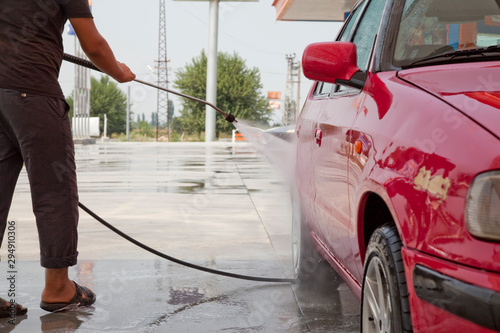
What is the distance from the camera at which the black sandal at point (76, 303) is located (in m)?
3.81

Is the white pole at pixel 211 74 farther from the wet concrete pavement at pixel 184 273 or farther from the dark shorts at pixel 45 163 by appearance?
the dark shorts at pixel 45 163

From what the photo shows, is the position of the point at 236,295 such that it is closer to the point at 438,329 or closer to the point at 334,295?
the point at 334,295

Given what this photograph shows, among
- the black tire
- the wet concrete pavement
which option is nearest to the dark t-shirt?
the wet concrete pavement

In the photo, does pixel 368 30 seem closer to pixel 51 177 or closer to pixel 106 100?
pixel 51 177

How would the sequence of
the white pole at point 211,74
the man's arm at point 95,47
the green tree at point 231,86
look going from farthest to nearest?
the green tree at point 231,86 < the white pole at point 211,74 < the man's arm at point 95,47

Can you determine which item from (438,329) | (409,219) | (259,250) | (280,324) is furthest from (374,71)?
(259,250)

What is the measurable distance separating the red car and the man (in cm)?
128

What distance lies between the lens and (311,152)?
3809 mm

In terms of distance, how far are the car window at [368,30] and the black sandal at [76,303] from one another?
1939mm

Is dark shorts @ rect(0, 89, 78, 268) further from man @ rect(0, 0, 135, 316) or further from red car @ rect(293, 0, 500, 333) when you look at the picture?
red car @ rect(293, 0, 500, 333)

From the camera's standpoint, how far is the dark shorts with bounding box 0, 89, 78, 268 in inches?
140

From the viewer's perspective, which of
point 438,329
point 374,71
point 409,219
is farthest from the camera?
point 374,71

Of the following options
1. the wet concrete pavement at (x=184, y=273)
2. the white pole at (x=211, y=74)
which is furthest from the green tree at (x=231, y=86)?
the wet concrete pavement at (x=184, y=273)

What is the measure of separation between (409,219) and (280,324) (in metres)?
1.79
